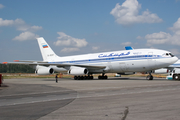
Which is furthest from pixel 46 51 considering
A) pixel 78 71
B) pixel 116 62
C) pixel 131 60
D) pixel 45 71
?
pixel 131 60

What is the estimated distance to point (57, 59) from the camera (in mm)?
44688

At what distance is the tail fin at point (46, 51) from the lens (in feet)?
151

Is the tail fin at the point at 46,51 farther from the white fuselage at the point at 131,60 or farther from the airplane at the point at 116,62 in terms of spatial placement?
the white fuselage at the point at 131,60

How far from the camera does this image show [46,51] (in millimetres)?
46375

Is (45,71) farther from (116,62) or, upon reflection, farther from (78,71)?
(116,62)

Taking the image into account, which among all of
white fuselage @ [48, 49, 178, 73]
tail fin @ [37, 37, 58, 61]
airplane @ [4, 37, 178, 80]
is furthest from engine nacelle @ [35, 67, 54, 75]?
tail fin @ [37, 37, 58, 61]

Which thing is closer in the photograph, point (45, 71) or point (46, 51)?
point (45, 71)

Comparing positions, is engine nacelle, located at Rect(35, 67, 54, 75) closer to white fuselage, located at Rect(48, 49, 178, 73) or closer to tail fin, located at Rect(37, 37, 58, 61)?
white fuselage, located at Rect(48, 49, 178, 73)

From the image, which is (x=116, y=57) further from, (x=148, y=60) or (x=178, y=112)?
(x=178, y=112)

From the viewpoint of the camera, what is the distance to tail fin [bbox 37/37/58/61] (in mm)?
45969

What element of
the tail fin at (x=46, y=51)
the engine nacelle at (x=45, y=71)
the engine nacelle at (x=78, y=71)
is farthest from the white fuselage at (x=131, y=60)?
the tail fin at (x=46, y=51)

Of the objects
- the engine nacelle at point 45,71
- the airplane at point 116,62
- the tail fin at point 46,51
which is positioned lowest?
the engine nacelle at point 45,71

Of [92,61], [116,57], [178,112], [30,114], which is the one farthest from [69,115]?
[92,61]

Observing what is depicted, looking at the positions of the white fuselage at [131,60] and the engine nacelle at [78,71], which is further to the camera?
the engine nacelle at [78,71]
